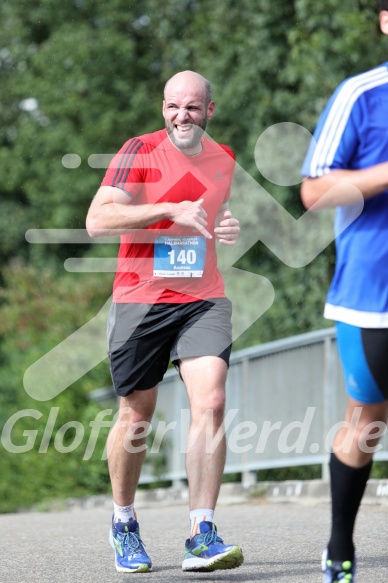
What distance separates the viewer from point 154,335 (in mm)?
5672

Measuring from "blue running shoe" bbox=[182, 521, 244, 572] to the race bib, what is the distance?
42.7 inches

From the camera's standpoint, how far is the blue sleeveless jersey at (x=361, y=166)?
3.94m

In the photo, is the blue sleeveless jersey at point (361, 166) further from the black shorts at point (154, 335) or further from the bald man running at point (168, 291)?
the black shorts at point (154, 335)

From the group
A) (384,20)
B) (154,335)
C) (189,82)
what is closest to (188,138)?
(189,82)

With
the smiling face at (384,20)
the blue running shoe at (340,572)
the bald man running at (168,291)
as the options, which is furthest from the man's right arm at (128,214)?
the blue running shoe at (340,572)

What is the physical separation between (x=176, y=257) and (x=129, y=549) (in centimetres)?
127

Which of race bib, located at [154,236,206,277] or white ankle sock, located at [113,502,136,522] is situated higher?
race bib, located at [154,236,206,277]

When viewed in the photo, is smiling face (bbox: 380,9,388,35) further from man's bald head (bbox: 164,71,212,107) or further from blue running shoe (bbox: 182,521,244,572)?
blue running shoe (bbox: 182,521,244,572)

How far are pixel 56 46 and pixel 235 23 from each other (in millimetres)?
13830

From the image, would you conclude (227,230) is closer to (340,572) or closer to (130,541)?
(130,541)

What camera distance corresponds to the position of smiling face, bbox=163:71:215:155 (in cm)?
561

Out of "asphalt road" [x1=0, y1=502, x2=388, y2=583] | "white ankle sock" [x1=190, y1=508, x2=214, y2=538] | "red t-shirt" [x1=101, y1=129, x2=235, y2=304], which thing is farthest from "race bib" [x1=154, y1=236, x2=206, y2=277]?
"asphalt road" [x1=0, y1=502, x2=388, y2=583]

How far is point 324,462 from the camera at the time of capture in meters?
11.0

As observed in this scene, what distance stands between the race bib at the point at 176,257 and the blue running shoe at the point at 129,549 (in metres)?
1.11
